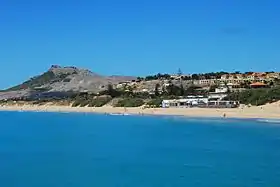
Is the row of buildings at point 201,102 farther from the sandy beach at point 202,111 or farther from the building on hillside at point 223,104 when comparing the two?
the sandy beach at point 202,111

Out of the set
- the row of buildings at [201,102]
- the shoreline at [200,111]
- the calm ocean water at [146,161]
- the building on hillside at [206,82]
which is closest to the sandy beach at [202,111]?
the shoreline at [200,111]

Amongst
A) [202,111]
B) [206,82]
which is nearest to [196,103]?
[202,111]

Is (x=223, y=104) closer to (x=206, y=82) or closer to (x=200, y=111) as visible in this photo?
(x=200, y=111)

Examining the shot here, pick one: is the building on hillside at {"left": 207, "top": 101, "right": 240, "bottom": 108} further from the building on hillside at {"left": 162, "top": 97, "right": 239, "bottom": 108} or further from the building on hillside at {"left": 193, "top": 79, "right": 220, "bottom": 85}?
the building on hillside at {"left": 193, "top": 79, "right": 220, "bottom": 85}

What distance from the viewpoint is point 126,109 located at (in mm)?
93250

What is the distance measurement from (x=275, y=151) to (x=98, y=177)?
43.4 feet

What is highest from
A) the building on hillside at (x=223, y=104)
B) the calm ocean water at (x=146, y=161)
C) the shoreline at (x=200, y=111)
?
the building on hillside at (x=223, y=104)

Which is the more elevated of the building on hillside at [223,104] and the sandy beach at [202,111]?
the building on hillside at [223,104]

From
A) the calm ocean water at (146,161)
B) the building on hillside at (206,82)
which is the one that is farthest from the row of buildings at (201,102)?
the calm ocean water at (146,161)

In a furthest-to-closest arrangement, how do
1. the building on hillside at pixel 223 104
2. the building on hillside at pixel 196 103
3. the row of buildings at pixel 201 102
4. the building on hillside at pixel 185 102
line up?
the building on hillside at pixel 185 102 → the row of buildings at pixel 201 102 → the building on hillside at pixel 196 103 → the building on hillside at pixel 223 104

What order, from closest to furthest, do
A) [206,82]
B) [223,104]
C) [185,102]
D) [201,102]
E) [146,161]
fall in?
1. [146,161]
2. [223,104]
3. [201,102]
4. [185,102]
5. [206,82]

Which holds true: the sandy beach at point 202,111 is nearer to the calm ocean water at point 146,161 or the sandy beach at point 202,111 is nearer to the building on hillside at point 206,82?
the calm ocean water at point 146,161

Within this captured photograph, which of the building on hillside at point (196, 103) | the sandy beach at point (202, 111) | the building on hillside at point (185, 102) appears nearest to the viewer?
the sandy beach at point (202, 111)

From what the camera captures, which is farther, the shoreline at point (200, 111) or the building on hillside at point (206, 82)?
the building on hillside at point (206, 82)
